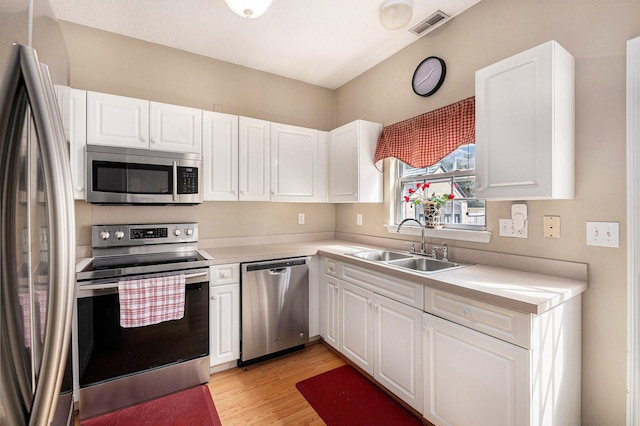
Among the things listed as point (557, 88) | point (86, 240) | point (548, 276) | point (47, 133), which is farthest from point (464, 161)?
point (86, 240)

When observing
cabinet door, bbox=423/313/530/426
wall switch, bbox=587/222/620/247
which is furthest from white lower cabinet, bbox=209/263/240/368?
wall switch, bbox=587/222/620/247

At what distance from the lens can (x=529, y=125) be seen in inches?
61.6

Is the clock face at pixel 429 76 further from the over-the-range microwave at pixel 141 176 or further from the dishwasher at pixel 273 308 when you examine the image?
the over-the-range microwave at pixel 141 176

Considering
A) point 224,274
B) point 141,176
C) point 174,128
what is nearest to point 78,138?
point 141,176

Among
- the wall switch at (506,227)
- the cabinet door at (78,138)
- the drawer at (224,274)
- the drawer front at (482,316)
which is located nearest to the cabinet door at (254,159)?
the drawer at (224,274)

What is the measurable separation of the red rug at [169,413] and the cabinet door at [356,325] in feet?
3.38

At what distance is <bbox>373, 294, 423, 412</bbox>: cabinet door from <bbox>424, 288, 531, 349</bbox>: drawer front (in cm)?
15

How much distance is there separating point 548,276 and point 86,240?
10.3 feet

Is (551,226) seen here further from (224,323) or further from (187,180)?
(187,180)

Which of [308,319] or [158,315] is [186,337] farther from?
[308,319]

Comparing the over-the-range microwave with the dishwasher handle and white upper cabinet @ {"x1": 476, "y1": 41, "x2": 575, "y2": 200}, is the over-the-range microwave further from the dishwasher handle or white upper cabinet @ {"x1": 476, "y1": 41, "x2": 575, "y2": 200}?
white upper cabinet @ {"x1": 476, "y1": 41, "x2": 575, "y2": 200}

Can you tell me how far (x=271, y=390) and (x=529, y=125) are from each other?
232cm

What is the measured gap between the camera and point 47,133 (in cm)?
63

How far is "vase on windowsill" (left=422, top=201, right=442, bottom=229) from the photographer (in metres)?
2.37
